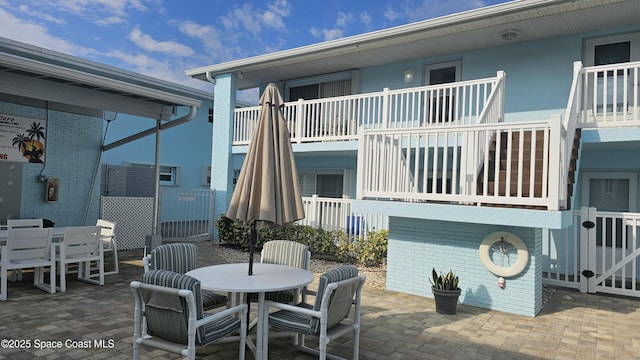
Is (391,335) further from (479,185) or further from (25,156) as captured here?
(25,156)

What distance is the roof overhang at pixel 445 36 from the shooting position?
7.80 meters

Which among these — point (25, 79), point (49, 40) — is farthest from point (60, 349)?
point (49, 40)

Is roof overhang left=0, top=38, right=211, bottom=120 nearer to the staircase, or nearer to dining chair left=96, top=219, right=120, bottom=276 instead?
dining chair left=96, top=219, right=120, bottom=276

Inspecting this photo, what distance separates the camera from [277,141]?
14.3 ft

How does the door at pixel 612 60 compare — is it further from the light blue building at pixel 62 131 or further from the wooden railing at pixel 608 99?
the light blue building at pixel 62 131

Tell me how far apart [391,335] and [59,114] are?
9296 mm

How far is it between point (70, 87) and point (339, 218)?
6171 mm

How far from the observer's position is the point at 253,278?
4.14 m

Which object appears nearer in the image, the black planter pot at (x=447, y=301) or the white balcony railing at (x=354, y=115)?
the black planter pot at (x=447, y=301)

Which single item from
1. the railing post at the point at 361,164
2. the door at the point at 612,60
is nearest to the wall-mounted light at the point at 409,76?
the door at the point at 612,60

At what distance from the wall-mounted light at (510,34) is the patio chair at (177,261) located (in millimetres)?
7886

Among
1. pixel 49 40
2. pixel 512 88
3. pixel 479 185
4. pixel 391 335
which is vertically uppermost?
pixel 49 40

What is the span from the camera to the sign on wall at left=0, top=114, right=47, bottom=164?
29.2ft

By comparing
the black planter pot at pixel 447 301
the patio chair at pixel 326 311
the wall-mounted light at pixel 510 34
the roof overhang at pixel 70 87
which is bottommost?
the black planter pot at pixel 447 301
